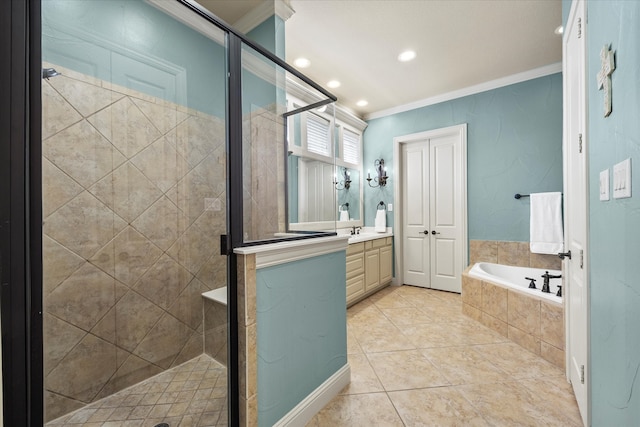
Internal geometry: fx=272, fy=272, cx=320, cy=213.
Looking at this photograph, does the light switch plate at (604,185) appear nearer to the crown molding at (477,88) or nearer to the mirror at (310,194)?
the mirror at (310,194)

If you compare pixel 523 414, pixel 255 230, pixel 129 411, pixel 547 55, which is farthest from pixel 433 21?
pixel 129 411

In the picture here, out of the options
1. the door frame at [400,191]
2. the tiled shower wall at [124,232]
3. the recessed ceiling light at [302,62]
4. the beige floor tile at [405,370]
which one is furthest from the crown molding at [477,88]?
the tiled shower wall at [124,232]

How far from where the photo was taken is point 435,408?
1584 millimetres

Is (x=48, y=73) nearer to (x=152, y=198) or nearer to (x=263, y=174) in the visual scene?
(x=152, y=198)

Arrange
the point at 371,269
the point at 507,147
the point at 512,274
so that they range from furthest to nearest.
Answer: the point at 371,269
the point at 507,147
the point at 512,274

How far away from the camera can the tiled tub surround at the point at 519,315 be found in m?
2.04

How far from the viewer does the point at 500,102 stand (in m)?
3.42

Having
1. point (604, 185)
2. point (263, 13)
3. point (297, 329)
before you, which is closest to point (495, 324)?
point (604, 185)

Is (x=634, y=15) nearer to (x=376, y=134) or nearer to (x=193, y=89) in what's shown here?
(x=193, y=89)

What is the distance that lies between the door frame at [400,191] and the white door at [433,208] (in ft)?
0.04

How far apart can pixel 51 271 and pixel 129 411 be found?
0.76 metres

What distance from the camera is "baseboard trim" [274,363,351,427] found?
136 cm

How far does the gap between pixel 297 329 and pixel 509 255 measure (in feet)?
10.2

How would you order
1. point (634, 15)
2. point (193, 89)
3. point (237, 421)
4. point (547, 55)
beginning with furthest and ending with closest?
point (547, 55), point (193, 89), point (237, 421), point (634, 15)
